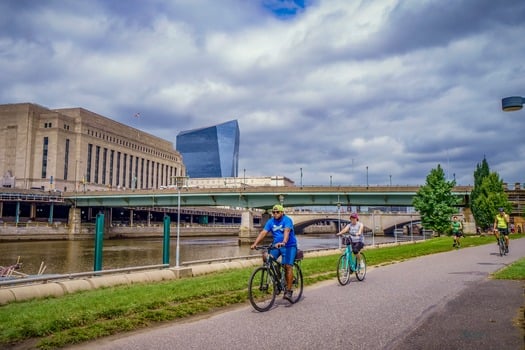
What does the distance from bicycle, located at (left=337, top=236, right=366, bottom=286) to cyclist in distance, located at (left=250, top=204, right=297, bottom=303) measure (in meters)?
3.00

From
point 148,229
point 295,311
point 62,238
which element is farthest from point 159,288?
point 148,229

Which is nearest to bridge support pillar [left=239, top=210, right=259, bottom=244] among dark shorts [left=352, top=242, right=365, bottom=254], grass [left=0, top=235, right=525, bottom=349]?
dark shorts [left=352, top=242, right=365, bottom=254]

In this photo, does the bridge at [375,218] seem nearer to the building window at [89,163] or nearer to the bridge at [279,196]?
the bridge at [279,196]

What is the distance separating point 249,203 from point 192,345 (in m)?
76.4

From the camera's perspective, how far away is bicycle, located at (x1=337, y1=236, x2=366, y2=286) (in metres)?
12.6

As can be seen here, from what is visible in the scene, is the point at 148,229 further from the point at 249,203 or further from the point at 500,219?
the point at 500,219

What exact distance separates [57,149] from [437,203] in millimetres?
112933

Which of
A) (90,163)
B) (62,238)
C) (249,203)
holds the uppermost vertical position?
(90,163)

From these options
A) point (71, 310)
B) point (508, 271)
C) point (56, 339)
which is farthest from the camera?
point (508, 271)

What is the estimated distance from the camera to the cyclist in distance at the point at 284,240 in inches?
383

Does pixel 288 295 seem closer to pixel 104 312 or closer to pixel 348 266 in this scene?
pixel 348 266

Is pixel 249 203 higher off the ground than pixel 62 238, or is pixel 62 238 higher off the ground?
pixel 249 203

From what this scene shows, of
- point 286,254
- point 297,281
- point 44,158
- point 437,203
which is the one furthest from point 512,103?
point 44,158

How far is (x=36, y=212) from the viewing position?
347 ft
